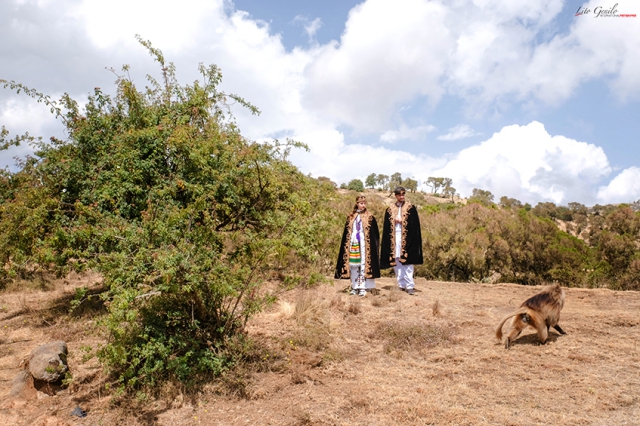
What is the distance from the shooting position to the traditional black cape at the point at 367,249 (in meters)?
9.48

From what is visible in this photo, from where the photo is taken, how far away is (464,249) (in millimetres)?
11891

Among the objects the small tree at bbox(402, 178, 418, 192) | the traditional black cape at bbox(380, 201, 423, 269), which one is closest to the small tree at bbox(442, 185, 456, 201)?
the small tree at bbox(402, 178, 418, 192)

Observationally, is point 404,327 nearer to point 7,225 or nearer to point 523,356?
point 523,356

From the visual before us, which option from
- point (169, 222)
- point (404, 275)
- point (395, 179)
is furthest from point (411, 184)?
point (169, 222)

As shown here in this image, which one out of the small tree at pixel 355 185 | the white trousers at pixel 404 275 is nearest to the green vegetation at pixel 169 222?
the white trousers at pixel 404 275

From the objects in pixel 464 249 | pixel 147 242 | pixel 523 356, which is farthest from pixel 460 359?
pixel 464 249

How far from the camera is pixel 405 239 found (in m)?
9.84

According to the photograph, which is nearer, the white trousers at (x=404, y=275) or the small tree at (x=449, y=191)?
the white trousers at (x=404, y=275)

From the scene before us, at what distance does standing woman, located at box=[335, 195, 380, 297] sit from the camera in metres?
9.48

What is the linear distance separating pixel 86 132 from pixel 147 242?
4.00 metres

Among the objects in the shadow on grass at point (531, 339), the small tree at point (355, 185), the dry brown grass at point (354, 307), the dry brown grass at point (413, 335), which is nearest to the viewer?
the shadow on grass at point (531, 339)

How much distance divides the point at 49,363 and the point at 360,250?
5.99 meters

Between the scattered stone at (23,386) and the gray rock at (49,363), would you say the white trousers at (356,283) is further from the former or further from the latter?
the scattered stone at (23,386)

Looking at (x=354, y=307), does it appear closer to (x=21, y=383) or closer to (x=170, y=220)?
(x=170, y=220)
